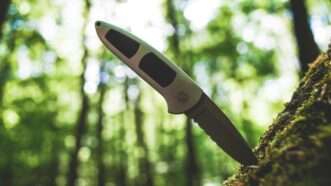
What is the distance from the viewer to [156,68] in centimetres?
199

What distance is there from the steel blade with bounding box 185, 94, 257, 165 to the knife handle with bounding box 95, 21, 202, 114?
0.14m

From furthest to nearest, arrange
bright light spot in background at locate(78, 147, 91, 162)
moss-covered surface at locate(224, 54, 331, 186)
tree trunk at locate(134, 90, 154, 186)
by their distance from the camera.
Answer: bright light spot in background at locate(78, 147, 91, 162) → tree trunk at locate(134, 90, 154, 186) → moss-covered surface at locate(224, 54, 331, 186)

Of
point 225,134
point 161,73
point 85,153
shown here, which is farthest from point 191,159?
point 85,153

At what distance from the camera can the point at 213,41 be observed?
27.6m

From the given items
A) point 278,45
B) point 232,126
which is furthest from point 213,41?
point 232,126

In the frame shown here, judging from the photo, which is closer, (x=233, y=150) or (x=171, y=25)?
(x=233, y=150)

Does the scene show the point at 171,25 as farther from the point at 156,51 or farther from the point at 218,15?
the point at 156,51

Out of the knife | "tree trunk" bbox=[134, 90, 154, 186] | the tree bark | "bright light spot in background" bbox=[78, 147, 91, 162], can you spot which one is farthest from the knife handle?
"bright light spot in background" bbox=[78, 147, 91, 162]

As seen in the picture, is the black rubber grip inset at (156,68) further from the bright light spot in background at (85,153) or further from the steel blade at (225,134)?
the bright light spot in background at (85,153)

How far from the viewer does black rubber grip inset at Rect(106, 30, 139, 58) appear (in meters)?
1.96

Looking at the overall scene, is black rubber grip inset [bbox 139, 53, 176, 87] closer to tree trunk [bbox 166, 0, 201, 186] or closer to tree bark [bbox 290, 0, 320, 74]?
tree bark [bbox 290, 0, 320, 74]

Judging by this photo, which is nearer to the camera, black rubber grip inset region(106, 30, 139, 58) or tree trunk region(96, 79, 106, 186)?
black rubber grip inset region(106, 30, 139, 58)

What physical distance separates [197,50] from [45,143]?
13017 mm

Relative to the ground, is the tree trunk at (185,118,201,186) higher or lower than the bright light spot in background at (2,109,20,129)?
lower
